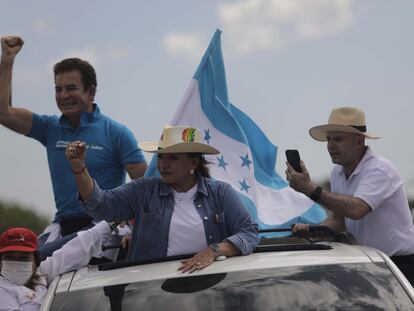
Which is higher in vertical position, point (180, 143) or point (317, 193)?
point (180, 143)

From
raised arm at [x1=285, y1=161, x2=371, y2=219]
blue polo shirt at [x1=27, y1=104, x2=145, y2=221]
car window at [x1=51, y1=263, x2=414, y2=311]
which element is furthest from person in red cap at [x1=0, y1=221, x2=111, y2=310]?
raised arm at [x1=285, y1=161, x2=371, y2=219]

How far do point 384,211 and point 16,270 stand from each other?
90.8 inches

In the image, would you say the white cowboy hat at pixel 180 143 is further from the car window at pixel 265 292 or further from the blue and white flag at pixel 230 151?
the blue and white flag at pixel 230 151

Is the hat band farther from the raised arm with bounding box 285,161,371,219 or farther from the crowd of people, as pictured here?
the raised arm with bounding box 285,161,371,219

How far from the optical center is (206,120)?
7332 millimetres

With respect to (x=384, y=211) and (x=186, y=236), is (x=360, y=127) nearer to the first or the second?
(x=384, y=211)

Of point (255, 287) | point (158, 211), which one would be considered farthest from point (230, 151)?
Answer: point (255, 287)

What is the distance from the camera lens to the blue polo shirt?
17.6 feet

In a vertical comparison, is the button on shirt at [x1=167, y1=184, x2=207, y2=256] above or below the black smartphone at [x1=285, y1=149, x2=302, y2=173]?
below

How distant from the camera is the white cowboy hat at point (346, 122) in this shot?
528 centimetres

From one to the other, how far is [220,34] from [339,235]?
3224 millimetres

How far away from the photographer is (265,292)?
3541mm

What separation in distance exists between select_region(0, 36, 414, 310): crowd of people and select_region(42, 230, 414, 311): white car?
19 centimetres

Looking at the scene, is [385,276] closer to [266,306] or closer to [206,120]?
[266,306]
